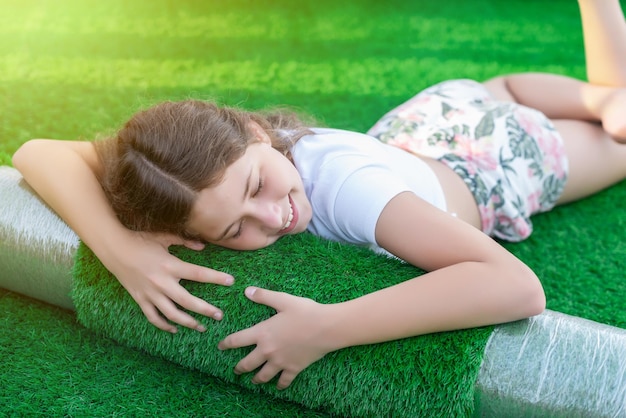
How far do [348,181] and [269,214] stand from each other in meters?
0.14

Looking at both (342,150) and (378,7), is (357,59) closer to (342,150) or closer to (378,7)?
(378,7)

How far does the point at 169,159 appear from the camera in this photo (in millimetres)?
1054

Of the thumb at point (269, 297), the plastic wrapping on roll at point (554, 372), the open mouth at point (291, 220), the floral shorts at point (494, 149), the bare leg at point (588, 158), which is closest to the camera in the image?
the plastic wrapping on roll at point (554, 372)

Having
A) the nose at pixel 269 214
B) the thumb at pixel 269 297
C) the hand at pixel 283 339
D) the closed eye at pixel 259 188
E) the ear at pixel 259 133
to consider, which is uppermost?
the ear at pixel 259 133

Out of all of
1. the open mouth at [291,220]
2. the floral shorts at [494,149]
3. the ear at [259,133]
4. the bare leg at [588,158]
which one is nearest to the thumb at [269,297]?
the open mouth at [291,220]

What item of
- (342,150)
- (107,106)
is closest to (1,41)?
(107,106)

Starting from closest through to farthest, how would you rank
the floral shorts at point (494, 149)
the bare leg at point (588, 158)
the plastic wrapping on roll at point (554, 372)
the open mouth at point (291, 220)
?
the plastic wrapping on roll at point (554, 372) < the open mouth at point (291, 220) < the floral shorts at point (494, 149) < the bare leg at point (588, 158)

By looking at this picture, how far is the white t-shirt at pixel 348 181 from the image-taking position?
42.8 inches

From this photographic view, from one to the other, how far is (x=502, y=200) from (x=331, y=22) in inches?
55.4

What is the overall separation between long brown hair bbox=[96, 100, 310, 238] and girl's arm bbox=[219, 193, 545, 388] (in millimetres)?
182

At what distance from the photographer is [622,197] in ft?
5.54

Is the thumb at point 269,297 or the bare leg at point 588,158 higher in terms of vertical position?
the thumb at point 269,297

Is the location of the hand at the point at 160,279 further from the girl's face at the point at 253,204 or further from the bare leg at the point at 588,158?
the bare leg at the point at 588,158

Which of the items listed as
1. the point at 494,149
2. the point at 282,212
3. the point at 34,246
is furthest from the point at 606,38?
the point at 34,246
